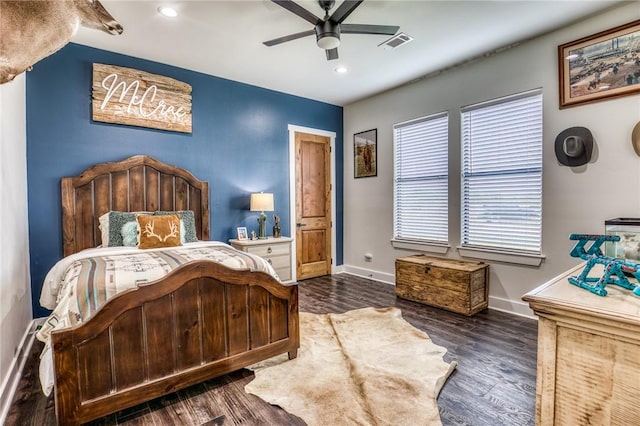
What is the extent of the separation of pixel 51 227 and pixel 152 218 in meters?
1.03

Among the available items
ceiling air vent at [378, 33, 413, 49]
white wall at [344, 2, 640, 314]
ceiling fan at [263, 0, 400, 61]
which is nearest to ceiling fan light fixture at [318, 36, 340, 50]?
ceiling fan at [263, 0, 400, 61]

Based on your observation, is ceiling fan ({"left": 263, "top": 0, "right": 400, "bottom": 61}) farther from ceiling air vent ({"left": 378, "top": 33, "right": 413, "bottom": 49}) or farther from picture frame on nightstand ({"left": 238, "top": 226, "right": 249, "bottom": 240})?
picture frame on nightstand ({"left": 238, "top": 226, "right": 249, "bottom": 240})

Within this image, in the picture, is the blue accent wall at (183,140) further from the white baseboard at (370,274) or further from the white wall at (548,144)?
the white wall at (548,144)

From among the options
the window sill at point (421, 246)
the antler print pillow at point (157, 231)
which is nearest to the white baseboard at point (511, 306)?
the window sill at point (421, 246)

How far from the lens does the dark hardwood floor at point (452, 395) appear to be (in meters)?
1.79

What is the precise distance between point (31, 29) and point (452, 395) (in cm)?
257

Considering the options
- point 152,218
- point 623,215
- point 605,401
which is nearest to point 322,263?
point 152,218

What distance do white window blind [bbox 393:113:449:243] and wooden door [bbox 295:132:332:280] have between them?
1207 millimetres

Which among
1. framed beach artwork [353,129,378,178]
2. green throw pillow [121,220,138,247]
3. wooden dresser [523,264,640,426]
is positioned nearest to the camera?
wooden dresser [523,264,640,426]

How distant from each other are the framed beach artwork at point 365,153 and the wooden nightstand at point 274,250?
1762mm

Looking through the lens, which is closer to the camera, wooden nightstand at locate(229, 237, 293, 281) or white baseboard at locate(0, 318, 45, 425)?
white baseboard at locate(0, 318, 45, 425)

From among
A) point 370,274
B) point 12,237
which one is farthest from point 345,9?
point 370,274

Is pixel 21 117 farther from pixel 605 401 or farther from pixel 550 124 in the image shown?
pixel 550 124

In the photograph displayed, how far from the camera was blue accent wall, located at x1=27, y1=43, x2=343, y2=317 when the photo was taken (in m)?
3.13
